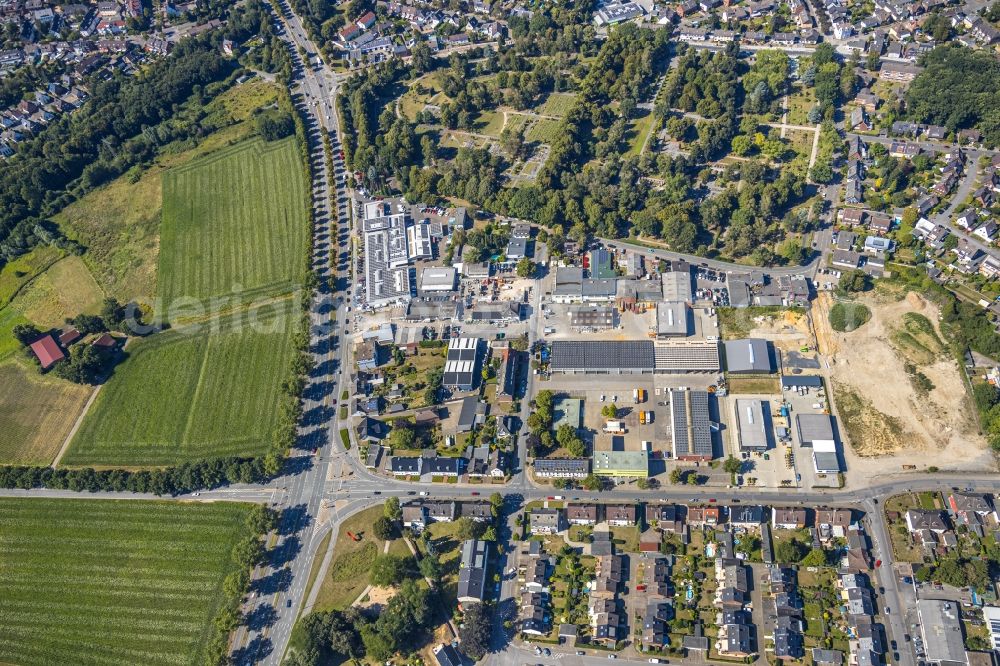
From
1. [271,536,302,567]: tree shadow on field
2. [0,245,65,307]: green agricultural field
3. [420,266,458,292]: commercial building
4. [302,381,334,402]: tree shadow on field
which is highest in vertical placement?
[0,245,65,307]: green agricultural field

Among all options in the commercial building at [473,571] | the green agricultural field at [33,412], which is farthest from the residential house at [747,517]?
the green agricultural field at [33,412]

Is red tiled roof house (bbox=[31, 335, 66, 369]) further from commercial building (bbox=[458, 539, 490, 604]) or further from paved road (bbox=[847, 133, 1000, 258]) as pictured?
paved road (bbox=[847, 133, 1000, 258])

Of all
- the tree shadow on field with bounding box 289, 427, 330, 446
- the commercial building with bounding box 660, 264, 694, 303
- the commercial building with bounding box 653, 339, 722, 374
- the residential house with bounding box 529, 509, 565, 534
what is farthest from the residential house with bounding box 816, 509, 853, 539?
the tree shadow on field with bounding box 289, 427, 330, 446

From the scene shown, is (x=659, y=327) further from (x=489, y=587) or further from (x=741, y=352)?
(x=489, y=587)

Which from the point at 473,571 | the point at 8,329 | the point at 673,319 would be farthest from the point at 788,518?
the point at 8,329

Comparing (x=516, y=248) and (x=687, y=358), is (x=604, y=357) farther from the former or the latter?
(x=516, y=248)
